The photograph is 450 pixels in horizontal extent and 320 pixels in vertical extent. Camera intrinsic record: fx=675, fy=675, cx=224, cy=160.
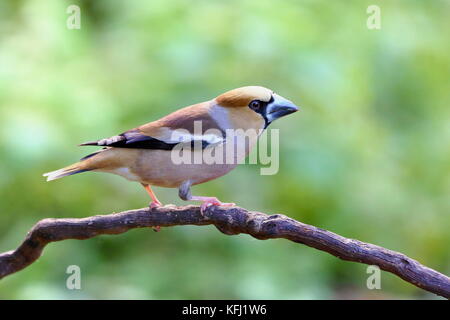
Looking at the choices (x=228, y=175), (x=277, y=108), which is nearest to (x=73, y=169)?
(x=277, y=108)

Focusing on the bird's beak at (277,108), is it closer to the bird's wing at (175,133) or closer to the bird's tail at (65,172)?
the bird's wing at (175,133)

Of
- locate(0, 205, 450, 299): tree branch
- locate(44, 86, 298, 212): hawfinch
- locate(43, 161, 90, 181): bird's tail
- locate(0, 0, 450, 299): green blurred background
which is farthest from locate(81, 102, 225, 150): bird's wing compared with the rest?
locate(0, 0, 450, 299): green blurred background

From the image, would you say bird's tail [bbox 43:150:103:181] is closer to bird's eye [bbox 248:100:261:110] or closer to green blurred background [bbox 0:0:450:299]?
bird's eye [bbox 248:100:261:110]

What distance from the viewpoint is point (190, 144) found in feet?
8.07

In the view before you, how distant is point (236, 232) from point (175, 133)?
0.47 metres

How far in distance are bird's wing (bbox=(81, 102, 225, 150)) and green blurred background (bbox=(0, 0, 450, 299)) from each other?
1.12 metres

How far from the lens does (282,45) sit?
12.9 ft

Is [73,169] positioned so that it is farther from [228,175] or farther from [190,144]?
[228,175]

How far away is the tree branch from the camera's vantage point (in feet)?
6.53

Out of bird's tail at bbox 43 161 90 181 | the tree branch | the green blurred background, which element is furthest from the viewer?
the green blurred background

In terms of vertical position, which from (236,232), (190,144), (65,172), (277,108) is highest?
(277,108)

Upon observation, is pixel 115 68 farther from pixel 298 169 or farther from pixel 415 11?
pixel 415 11

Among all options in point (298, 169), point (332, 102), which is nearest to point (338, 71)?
point (332, 102)
